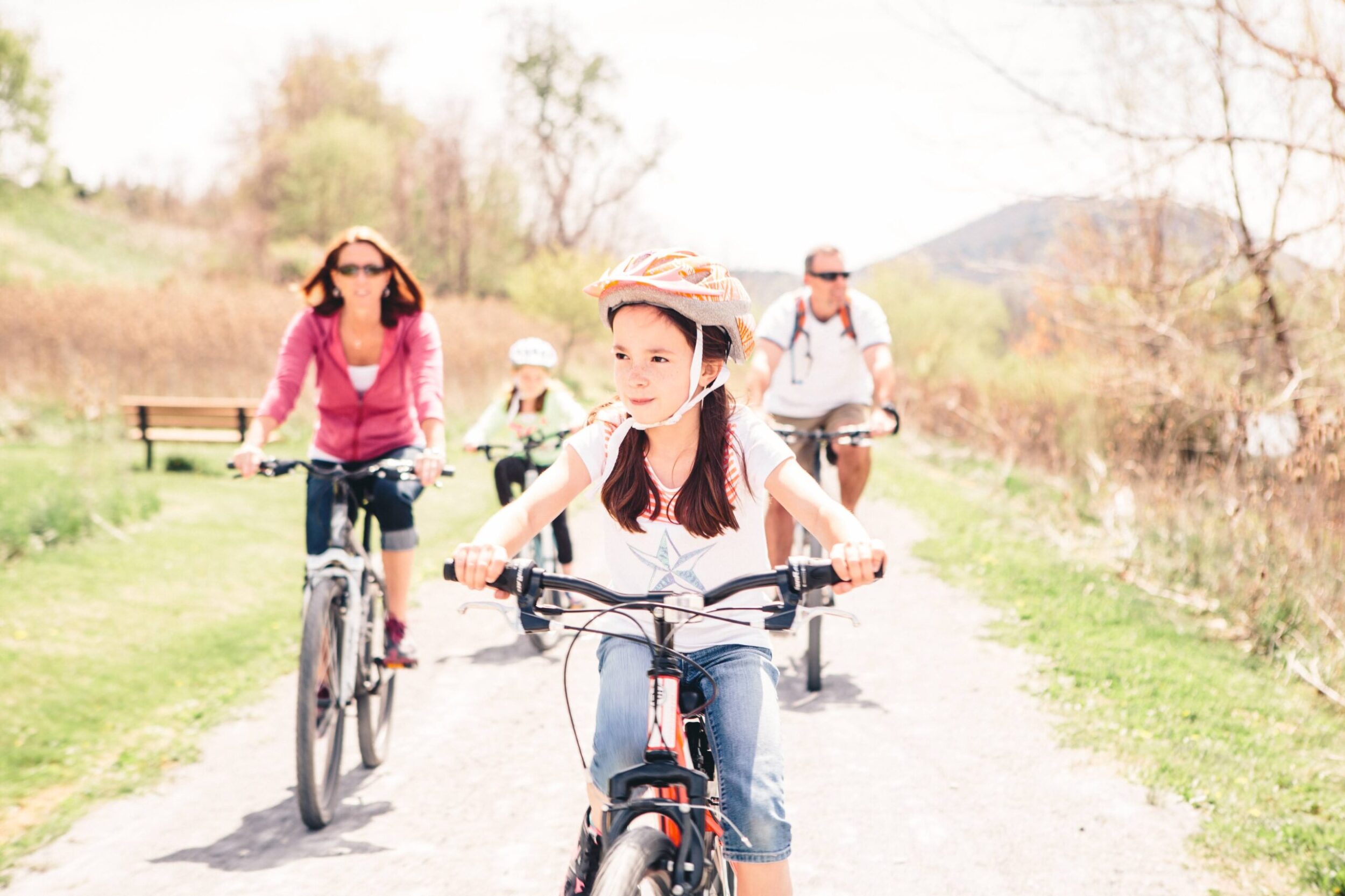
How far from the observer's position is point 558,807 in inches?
157

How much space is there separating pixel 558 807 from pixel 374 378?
6.71 feet

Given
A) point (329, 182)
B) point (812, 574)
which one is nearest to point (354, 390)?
point (812, 574)

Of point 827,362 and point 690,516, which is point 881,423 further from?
point 690,516

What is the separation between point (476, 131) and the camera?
46.8m

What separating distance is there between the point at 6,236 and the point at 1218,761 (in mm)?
49212

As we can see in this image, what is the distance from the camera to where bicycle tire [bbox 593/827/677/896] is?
1714 mm

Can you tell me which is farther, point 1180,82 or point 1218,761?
point 1180,82

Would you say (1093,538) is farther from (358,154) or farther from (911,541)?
(358,154)

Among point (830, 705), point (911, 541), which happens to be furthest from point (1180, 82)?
point (830, 705)

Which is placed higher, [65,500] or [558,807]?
[65,500]

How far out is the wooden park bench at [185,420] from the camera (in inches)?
525

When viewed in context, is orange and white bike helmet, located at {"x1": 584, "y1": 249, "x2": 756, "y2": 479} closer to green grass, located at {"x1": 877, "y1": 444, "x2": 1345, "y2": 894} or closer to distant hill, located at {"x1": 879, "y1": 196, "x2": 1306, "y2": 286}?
green grass, located at {"x1": 877, "y1": 444, "x2": 1345, "y2": 894}

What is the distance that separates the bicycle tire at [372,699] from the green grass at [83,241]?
37.1 m

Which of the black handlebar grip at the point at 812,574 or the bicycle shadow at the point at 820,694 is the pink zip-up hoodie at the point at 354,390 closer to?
the bicycle shadow at the point at 820,694
